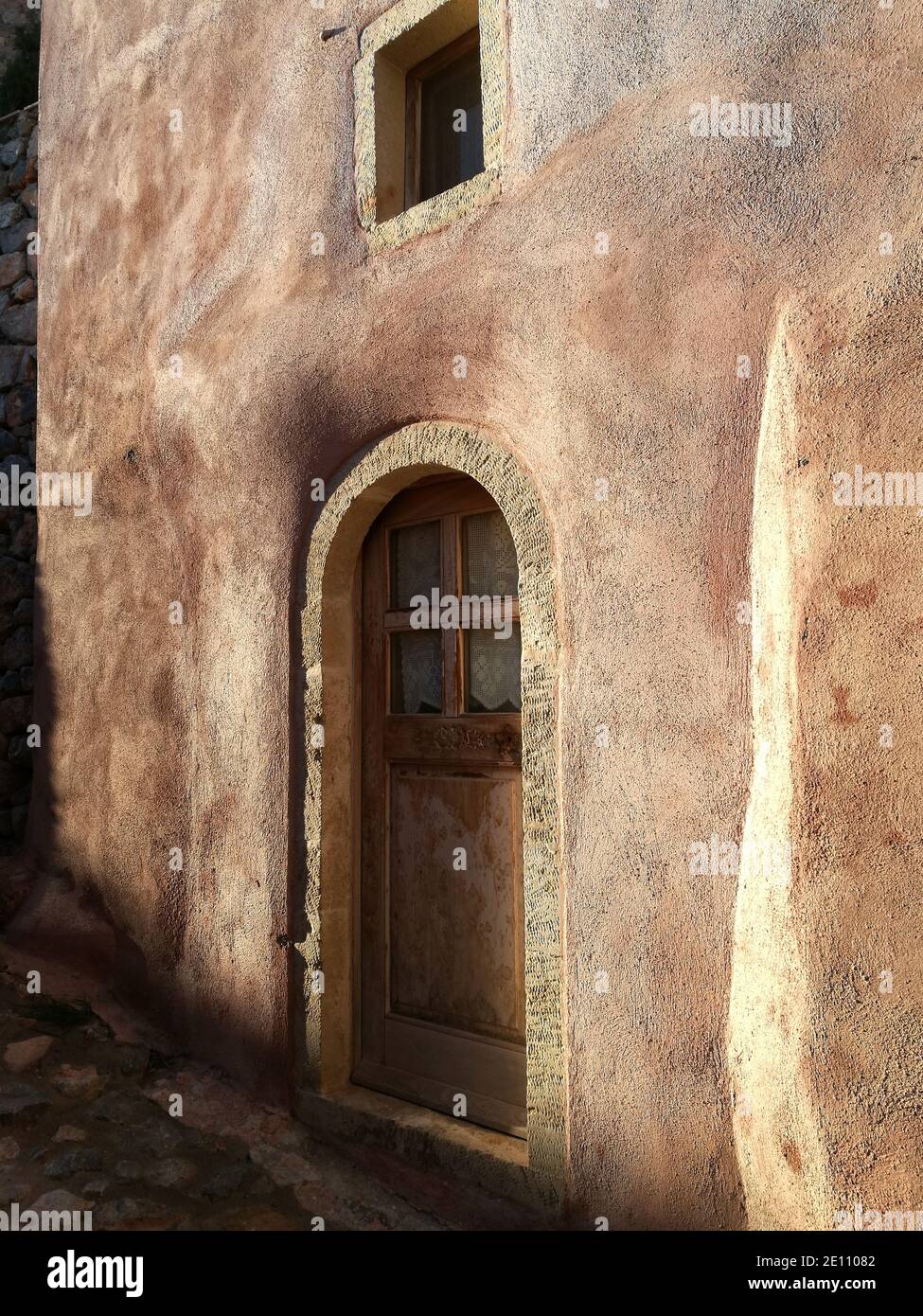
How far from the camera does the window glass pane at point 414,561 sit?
382 cm

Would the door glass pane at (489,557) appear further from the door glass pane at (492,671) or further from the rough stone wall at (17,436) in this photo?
the rough stone wall at (17,436)

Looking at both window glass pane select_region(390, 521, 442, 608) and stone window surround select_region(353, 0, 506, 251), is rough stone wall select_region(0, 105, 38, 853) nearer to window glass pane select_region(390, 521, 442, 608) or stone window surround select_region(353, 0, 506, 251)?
window glass pane select_region(390, 521, 442, 608)

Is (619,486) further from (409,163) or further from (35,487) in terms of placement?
(35,487)

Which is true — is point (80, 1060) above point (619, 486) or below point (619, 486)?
below

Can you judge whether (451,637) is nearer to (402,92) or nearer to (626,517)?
(626,517)

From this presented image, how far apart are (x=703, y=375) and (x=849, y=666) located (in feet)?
2.95

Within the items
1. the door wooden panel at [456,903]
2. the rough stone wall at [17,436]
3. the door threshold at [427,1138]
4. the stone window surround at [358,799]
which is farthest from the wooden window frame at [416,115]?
the rough stone wall at [17,436]

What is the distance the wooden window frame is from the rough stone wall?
3.29 metres

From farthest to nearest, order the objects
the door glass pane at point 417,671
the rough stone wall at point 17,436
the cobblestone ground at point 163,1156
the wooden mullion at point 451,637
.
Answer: the rough stone wall at point 17,436 → the door glass pane at point 417,671 → the wooden mullion at point 451,637 → the cobblestone ground at point 163,1156

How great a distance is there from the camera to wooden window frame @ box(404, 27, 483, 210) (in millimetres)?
3838

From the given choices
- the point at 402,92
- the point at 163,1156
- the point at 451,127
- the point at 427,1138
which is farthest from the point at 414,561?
the point at 163,1156

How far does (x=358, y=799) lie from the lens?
3.90m
